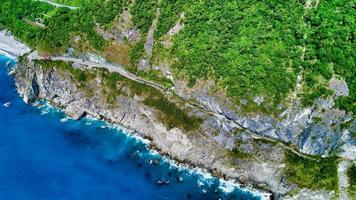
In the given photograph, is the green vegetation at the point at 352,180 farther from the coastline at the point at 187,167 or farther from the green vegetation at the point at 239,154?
the green vegetation at the point at 239,154

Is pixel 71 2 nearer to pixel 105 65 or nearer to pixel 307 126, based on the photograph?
pixel 105 65

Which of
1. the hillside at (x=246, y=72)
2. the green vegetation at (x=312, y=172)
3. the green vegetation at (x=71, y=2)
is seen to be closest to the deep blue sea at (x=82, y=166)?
the hillside at (x=246, y=72)

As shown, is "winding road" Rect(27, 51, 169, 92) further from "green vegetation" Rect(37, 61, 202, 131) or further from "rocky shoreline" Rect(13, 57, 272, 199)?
"rocky shoreline" Rect(13, 57, 272, 199)

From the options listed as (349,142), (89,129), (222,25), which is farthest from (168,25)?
(349,142)

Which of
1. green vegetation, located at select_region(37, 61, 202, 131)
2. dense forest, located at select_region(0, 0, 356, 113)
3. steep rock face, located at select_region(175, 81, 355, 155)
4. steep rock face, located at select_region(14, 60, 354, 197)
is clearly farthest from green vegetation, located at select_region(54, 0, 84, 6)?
steep rock face, located at select_region(175, 81, 355, 155)

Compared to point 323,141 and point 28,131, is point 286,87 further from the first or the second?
point 28,131

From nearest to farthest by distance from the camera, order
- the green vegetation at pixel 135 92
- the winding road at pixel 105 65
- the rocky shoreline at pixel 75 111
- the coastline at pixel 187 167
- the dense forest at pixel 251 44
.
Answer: the coastline at pixel 187 167 < the dense forest at pixel 251 44 < the rocky shoreline at pixel 75 111 < the green vegetation at pixel 135 92 < the winding road at pixel 105 65

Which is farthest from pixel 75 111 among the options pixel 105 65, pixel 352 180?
pixel 352 180
